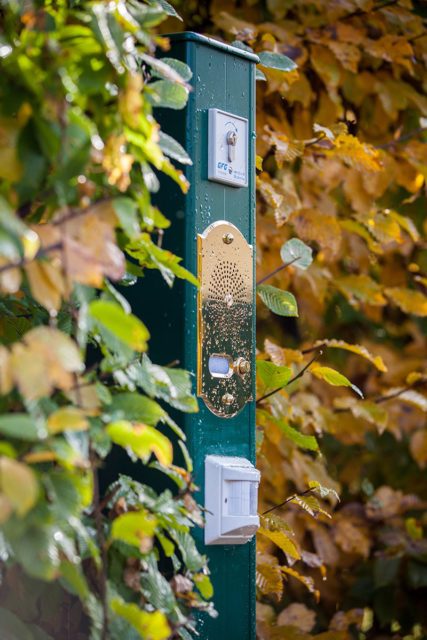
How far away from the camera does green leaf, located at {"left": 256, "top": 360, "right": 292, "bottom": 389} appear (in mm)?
2432

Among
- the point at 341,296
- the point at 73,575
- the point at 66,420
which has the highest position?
the point at 66,420

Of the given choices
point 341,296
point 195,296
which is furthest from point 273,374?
point 341,296

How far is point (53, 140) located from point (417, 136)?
243 cm

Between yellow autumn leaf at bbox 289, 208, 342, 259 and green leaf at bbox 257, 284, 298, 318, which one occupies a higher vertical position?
green leaf at bbox 257, 284, 298, 318

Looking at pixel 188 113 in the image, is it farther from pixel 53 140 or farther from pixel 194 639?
pixel 194 639

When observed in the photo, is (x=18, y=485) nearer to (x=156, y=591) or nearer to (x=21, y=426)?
(x=21, y=426)

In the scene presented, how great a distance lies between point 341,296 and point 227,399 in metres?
2.05

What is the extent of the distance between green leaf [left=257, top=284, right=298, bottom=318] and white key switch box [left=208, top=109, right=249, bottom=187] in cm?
31

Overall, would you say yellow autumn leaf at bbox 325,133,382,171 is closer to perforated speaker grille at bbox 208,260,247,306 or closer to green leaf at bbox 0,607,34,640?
perforated speaker grille at bbox 208,260,247,306

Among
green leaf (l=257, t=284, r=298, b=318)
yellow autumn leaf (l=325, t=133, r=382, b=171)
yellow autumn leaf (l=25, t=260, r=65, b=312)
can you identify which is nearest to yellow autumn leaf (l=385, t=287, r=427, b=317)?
yellow autumn leaf (l=325, t=133, r=382, b=171)

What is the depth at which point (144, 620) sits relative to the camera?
147cm

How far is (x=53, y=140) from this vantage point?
1.43 meters

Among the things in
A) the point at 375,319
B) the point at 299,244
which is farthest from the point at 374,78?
the point at 299,244

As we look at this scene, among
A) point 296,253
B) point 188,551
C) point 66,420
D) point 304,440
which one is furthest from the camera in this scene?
point 296,253
